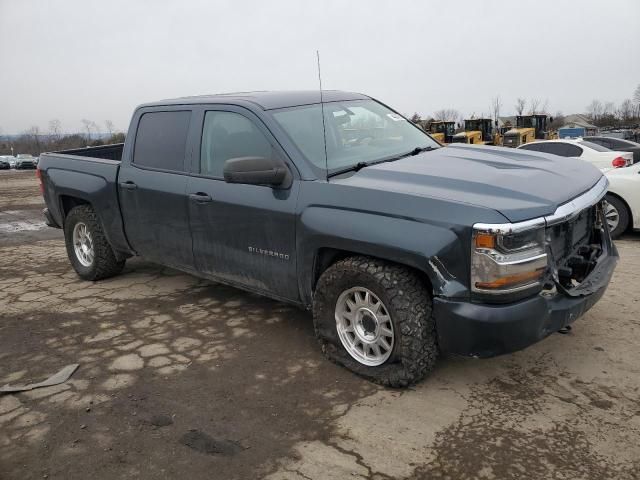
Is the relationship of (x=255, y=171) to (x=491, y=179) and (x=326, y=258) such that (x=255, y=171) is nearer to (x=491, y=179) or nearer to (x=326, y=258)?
(x=326, y=258)

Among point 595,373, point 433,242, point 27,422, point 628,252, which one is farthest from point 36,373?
point 628,252

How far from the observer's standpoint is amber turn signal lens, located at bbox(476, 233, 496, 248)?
2.93 m

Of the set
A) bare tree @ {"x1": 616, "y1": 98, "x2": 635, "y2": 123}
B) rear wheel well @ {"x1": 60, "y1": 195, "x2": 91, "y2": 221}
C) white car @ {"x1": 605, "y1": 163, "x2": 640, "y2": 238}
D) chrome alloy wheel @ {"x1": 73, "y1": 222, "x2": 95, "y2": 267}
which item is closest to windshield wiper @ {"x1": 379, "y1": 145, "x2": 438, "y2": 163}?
chrome alloy wheel @ {"x1": 73, "y1": 222, "x2": 95, "y2": 267}

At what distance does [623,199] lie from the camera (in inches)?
291

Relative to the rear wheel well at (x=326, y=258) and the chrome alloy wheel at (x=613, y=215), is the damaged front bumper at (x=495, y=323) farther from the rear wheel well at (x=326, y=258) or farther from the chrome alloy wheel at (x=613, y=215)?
the chrome alloy wheel at (x=613, y=215)

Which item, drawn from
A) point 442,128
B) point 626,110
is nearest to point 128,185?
point 442,128

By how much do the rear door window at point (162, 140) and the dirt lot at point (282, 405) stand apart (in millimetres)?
1338

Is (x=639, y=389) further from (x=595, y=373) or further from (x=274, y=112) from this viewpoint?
(x=274, y=112)

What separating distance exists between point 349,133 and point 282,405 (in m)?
2.07

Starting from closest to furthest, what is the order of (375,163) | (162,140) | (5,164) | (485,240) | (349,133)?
(485,240), (375,163), (349,133), (162,140), (5,164)

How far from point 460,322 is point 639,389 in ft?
4.20

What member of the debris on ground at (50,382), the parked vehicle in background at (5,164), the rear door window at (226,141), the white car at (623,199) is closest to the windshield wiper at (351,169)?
the rear door window at (226,141)

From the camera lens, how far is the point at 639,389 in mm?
3377

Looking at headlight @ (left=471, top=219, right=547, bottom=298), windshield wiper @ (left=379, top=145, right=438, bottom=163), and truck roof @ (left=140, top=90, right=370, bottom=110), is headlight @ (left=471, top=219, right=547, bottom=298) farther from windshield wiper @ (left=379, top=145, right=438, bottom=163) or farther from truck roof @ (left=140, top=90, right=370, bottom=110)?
truck roof @ (left=140, top=90, right=370, bottom=110)
